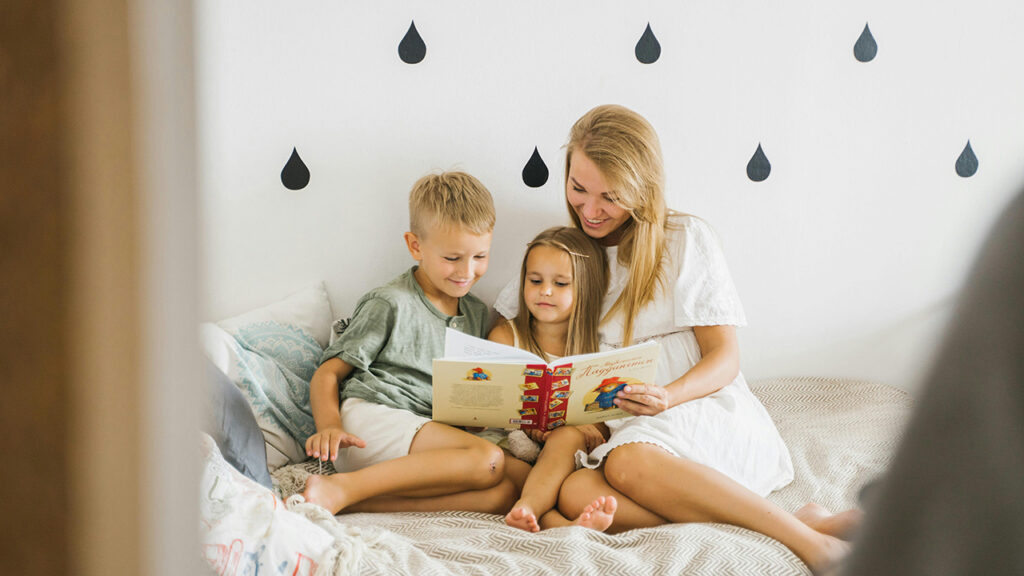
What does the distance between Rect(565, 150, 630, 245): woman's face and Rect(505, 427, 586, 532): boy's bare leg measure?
406mm

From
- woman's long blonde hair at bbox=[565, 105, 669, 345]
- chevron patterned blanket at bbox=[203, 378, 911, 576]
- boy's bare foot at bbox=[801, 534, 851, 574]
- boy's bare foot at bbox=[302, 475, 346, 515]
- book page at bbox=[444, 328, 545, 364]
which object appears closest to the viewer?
chevron patterned blanket at bbox=[203, 378, 911, 576]

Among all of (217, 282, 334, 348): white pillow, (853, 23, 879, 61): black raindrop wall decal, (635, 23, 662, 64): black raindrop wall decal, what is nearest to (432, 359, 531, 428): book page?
(217, 282, 334, 348): white pillow

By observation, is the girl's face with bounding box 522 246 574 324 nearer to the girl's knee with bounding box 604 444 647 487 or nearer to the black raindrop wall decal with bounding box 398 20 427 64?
the girl's knee with bounding box 604 444 647 487

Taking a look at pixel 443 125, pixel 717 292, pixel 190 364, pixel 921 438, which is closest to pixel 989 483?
pixel 921 438

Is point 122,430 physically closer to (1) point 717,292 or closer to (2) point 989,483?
(2) point 989,483

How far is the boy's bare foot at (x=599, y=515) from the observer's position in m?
1.09

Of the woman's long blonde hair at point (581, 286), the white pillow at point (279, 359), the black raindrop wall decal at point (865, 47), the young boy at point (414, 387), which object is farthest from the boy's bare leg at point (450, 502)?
the black raindrop wall decal at point (865, 47)

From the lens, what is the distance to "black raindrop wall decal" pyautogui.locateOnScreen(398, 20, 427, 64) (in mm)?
1564

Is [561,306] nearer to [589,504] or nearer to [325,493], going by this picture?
[589,504]

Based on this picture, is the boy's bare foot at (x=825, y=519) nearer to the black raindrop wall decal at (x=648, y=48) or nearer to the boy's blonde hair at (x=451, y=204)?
the boy's blonde hair at (x=451, y=204)

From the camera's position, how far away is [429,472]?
1217 millimetres

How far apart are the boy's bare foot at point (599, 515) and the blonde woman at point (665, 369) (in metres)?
0.07

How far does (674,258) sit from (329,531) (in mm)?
828

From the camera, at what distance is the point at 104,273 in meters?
0.17
